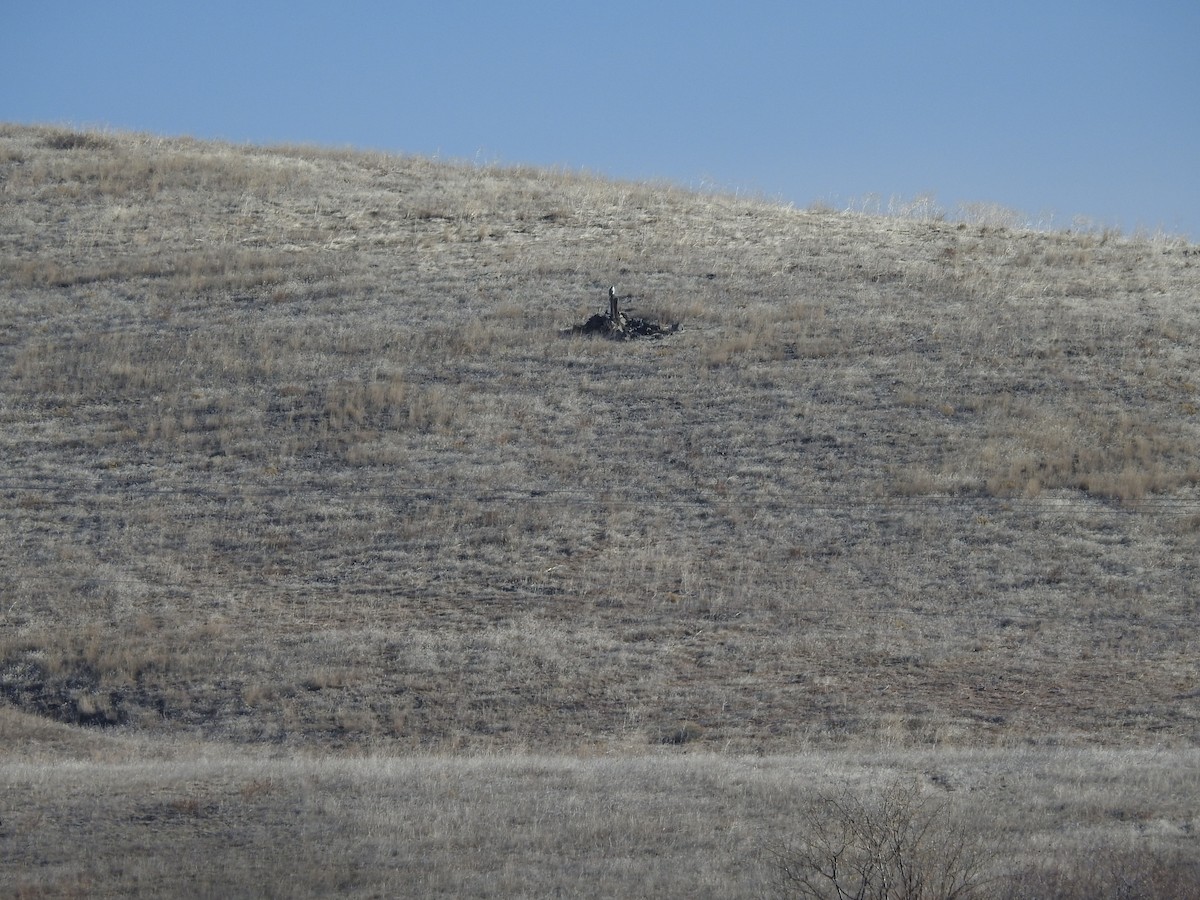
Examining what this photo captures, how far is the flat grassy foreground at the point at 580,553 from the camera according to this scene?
8766mm

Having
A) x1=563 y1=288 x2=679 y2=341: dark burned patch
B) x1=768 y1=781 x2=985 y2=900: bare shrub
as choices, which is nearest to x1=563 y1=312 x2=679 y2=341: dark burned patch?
x1=563 y1=288 x2=679 y2=341: dark burned patch

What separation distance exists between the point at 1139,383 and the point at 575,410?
10183 mm

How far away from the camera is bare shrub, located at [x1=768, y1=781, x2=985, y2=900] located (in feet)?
23.4

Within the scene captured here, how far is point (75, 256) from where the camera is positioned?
3019 centimetres

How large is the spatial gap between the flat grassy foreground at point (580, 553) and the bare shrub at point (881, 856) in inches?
7.6

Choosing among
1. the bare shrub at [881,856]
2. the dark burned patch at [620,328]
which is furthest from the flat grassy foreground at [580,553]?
the dark burned patch at [620,328]

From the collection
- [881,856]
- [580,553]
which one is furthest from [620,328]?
[881,856]

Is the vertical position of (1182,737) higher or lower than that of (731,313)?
lower

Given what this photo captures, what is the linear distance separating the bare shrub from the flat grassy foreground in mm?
193

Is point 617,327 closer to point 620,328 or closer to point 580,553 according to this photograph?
point 620,328

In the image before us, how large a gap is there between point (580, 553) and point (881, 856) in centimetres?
995

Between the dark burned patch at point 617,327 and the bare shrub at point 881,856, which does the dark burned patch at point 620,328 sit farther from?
the bare shrub at point 881,856

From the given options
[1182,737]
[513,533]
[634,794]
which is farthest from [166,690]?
[1182,737]

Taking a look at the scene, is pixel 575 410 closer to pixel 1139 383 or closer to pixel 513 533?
pixel 513 533
